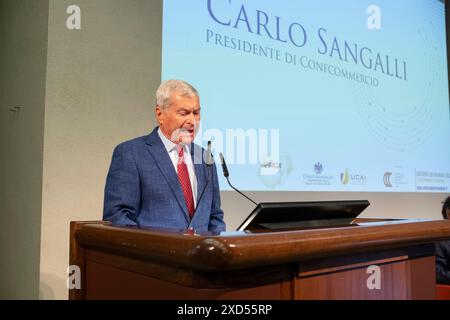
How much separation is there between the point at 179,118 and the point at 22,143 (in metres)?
1.23

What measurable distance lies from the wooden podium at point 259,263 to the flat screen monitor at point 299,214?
144 millimetres

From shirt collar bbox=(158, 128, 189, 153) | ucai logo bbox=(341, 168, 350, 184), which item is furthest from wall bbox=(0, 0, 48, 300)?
ucai logo bbox=(341, 168, 350, 184)

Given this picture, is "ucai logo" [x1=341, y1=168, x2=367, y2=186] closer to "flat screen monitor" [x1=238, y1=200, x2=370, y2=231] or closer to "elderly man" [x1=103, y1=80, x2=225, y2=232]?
"elderly man" [x1=103, y1=80, x2=225, y2=232]

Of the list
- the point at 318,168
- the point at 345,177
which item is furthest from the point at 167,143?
the point at 345,177

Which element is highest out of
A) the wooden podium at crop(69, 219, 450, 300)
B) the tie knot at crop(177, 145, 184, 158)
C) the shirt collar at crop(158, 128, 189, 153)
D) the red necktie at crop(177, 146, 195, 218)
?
the shirt collar at crop(158, 128, 189, 153)

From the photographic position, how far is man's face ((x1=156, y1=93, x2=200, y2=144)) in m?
1.67

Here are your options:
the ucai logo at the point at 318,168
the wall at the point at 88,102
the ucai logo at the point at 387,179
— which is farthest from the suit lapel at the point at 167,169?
the ucai logo at the point at 387,179

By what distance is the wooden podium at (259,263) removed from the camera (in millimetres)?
755

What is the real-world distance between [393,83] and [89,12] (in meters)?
2.52

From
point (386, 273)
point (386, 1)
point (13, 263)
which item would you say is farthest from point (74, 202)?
point (386, 1)

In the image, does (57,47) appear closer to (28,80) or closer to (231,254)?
(28,80)

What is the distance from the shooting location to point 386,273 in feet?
3.53

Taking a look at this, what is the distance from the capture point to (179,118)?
1.68m

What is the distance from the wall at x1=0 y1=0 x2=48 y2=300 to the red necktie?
905 millimetres
